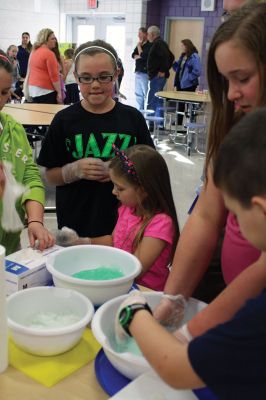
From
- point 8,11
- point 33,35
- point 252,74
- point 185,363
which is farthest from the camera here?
point 33,35

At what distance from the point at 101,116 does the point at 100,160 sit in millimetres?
193

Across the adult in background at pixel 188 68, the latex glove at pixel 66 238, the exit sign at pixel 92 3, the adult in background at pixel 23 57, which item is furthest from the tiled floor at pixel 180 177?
the exit sign at pixel 92 3

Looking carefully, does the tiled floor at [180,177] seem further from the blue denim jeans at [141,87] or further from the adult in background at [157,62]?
the blue denim jeans at [141,87]

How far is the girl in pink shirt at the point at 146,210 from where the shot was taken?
156cm

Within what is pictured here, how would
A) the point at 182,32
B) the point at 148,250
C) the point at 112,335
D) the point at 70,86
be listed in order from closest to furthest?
the point at 112,335 → the point at 148,250 → the point at 70,86 → the point at 182,32

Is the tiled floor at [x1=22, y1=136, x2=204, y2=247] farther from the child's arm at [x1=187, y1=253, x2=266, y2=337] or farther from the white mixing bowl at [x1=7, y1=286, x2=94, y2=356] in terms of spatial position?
the child's arm at [x1=187, y1=253, x2=266, y2=337]

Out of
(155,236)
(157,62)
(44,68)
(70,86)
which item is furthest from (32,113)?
(157,62)

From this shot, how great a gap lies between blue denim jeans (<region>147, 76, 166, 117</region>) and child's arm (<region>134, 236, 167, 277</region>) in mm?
6474

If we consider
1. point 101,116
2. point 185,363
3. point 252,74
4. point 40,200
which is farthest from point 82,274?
point 101,116

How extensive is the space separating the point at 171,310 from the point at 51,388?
1.13 ft

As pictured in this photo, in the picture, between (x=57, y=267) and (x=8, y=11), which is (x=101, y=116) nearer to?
(x=57, y=267)

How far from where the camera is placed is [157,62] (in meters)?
7.54

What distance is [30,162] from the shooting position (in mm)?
1672

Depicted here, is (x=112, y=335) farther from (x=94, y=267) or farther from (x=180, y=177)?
(x=180, y=177)
